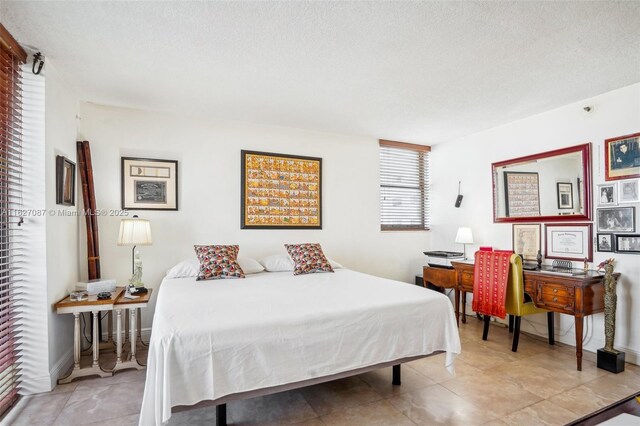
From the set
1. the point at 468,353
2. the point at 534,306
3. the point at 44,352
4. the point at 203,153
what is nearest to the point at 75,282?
the point at 44,352

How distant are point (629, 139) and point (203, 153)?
4.24 metres

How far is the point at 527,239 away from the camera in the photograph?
391 cm

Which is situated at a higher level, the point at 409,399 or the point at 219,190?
the point at 219,190

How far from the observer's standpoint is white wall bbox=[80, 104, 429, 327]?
3.59 m

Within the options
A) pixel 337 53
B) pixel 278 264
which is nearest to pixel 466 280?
pixel 278 264

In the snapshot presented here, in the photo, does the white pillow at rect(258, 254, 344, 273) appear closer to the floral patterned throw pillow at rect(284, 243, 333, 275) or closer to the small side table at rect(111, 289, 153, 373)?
the floral patterned throw pillow at rect(284, 243, 333, 275)

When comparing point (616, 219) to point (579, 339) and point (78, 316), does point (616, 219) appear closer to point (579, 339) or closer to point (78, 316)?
point (579, 339)

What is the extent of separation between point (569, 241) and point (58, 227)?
4.81m

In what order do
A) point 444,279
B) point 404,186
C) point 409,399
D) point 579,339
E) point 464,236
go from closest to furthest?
point 409,399 → point 579,339 → point 444,279 → point 464,236 → point 404,186

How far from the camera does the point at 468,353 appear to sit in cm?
330

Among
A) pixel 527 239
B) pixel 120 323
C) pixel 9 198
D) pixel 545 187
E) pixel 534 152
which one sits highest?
pixel 534 152

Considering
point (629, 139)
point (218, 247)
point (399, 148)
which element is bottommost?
point (218, 247)

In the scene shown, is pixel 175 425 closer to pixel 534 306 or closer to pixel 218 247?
pixel 218 247

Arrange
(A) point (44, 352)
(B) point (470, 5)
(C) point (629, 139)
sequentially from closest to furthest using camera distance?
1. (B) point (470, 5)
2. (A) point (44, 352)
3. (C) point (629, 139)
